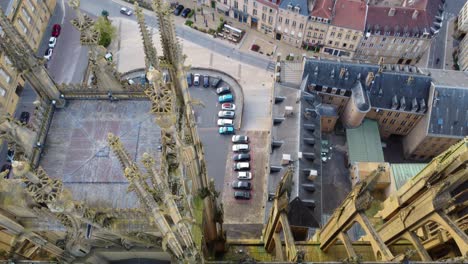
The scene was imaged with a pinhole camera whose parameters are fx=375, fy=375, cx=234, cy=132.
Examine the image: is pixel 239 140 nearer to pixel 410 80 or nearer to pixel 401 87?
pixel 401 87

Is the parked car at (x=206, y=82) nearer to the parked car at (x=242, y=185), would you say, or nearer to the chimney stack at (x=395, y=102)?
the parked car at (x=242, y=185)

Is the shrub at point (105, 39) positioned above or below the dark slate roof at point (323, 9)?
below

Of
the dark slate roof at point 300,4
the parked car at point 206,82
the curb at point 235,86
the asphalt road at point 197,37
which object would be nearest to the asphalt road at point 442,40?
the dark slate roof at point 300,4

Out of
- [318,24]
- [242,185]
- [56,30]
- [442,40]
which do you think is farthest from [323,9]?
[56,30]

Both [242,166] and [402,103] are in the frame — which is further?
[242,166]

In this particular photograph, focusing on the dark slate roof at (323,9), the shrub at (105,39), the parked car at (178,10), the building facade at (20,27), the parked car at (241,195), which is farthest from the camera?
the parked car at (178,10)

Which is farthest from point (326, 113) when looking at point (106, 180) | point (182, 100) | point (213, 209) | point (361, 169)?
point (106, 180)
